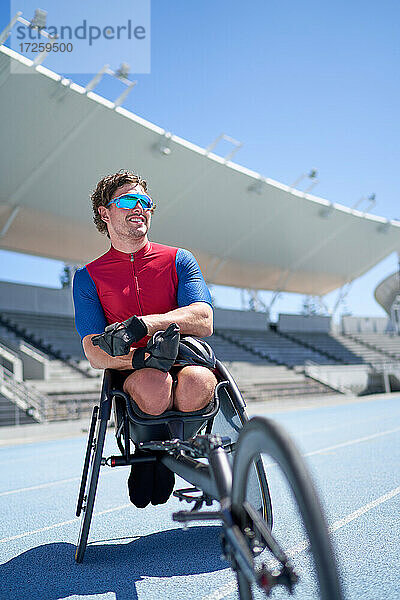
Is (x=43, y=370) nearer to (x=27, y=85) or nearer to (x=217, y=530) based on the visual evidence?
(x=27, y=85)

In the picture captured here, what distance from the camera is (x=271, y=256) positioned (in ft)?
109

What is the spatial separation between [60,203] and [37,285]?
15.9 ft

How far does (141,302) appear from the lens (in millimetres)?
2730

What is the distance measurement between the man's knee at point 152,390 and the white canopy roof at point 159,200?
17.0 metres

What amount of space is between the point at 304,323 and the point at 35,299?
21.2m

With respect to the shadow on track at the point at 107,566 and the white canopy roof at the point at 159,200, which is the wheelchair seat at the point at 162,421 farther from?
the white canopy roof at the point at 159,200

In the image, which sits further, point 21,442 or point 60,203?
point 60,203

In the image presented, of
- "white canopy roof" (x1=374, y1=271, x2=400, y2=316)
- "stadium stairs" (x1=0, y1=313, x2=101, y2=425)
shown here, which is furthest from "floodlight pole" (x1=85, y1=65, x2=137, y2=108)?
"white canopy roof" (x1=374, y1=271, x2=400, y2=316)

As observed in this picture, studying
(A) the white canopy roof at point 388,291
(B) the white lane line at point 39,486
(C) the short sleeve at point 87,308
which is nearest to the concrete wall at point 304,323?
(A) the white canopy roof at point 388,291

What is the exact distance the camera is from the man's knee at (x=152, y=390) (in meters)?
2.39

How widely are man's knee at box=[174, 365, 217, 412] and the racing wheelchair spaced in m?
0.04

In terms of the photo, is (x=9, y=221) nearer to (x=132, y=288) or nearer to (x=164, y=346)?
(x=132, y=288)

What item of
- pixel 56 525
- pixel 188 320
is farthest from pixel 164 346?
pixel 56 525

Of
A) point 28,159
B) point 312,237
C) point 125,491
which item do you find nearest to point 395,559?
point 125,491
